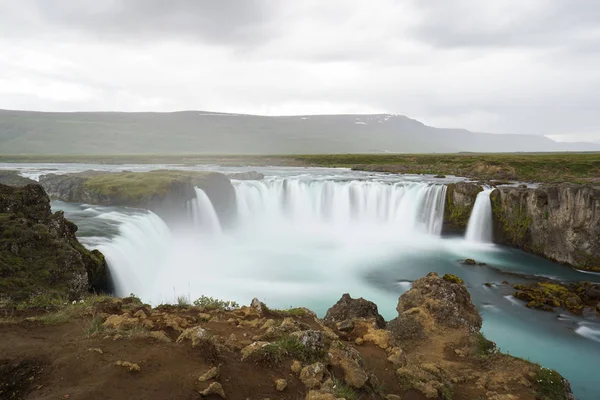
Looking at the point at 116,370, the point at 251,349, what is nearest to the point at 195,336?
the point at 251,349

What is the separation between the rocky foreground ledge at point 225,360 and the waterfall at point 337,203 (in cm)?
2573

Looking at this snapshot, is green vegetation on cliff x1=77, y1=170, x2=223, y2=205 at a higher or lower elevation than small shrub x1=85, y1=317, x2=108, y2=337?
higher

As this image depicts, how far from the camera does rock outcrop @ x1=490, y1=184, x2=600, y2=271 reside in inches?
982

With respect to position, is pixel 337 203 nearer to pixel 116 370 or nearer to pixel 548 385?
pixel 548 385

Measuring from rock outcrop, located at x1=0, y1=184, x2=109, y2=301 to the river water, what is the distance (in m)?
2.58

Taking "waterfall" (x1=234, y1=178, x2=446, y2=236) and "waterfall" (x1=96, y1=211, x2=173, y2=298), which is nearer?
"waterfall" (x1=96, y1=211, x2=173, y2=298)

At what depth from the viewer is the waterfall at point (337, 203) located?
36375mm

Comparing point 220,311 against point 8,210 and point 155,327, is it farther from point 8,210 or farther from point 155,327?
point 8,210

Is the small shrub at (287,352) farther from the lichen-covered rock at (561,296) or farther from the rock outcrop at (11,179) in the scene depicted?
the rock outcrop at (11,179)

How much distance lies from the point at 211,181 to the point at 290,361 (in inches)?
1305

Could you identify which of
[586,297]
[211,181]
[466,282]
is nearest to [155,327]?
[466,282]

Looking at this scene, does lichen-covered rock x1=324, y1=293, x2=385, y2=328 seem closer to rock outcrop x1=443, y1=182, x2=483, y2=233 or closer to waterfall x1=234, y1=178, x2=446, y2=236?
rock outcrop x1=443, y1=182, x2=483, y2=233

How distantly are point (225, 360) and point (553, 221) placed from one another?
93.8ft

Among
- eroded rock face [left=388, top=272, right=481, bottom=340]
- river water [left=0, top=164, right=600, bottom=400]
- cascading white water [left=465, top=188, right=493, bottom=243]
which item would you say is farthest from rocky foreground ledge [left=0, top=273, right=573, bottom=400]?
cascading white water [left=465, top=188, right=493, bottom=243]
